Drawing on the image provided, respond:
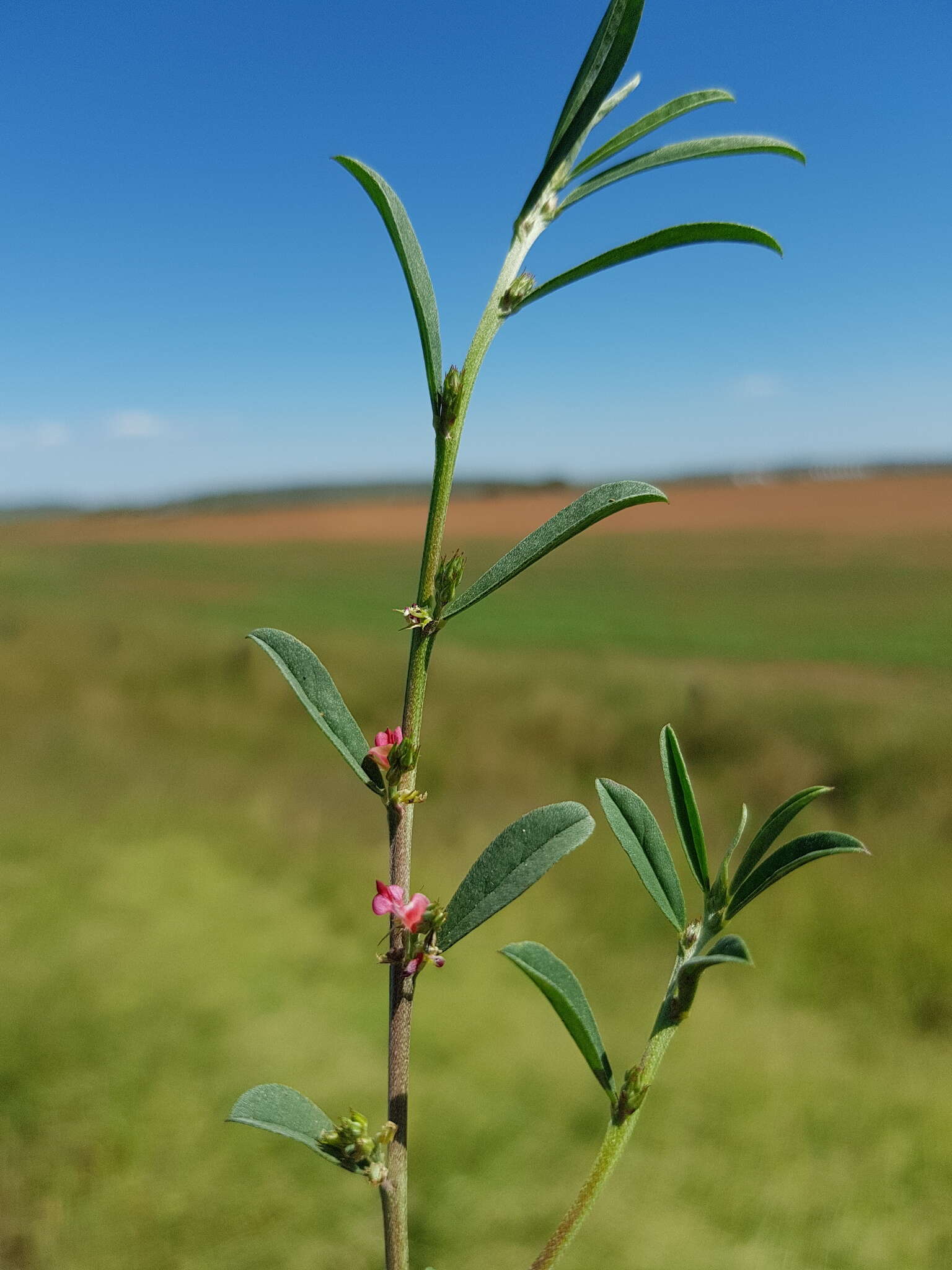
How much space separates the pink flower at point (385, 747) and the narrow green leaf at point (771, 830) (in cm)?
7

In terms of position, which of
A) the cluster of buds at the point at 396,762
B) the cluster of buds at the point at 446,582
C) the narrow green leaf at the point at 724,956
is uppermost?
the cluster of buds at the point at 446,582

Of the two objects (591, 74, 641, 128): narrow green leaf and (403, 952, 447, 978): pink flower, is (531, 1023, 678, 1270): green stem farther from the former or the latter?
(591, 74, 641, 128): narrow green leaf

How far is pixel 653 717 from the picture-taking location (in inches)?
64.9

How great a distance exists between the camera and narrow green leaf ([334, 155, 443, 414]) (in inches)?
6.4

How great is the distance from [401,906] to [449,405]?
0.28 feet

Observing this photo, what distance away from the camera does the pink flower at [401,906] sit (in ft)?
0.47

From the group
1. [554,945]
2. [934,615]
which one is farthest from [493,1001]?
[934,615]

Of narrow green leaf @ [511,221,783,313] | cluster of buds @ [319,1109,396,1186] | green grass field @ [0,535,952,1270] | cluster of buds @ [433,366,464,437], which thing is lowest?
green grass field @ [0,535,952,1270]

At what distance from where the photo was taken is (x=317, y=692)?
173mm

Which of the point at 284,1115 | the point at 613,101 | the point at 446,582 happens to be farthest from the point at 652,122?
the point at 284,1115

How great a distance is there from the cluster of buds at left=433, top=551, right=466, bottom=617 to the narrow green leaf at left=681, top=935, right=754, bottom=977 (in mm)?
73

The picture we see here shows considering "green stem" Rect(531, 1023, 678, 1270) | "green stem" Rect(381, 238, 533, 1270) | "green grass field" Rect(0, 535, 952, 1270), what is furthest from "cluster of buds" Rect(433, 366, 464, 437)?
"green grass field" Rect(0, 535, 952, 1270)

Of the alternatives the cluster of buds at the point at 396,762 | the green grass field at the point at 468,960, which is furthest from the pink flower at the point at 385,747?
the green grass field at the point at 468,960

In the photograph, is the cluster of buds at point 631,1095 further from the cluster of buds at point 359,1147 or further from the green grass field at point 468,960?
the green grass field at point 468,960
